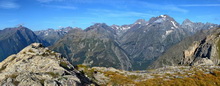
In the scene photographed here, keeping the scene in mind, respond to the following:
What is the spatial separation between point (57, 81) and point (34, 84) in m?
4.16

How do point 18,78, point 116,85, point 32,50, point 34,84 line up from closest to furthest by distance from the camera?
point 34,84 → point 18,78 → point 116,85 → point 32,50

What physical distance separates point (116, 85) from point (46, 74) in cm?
1650

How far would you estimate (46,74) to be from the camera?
39844 mm

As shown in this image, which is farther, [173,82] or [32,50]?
[32,50]

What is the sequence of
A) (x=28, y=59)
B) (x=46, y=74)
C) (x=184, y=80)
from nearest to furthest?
(x=46, y=74)
(x=184, y=80)
(x=28, y=59)

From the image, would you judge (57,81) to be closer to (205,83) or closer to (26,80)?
(26,80)

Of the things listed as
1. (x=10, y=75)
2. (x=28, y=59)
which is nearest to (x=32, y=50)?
(x=28, y=59)

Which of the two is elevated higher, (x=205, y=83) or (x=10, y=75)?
(x=10, y=75)

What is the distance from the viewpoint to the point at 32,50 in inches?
2648

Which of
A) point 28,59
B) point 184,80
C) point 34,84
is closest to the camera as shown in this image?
point 34,84

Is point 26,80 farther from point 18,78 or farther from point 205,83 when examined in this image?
point 205,83

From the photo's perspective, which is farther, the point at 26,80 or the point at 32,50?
the point at 32,50

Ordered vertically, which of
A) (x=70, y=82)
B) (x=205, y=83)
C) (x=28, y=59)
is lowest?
(x=205, y=83)

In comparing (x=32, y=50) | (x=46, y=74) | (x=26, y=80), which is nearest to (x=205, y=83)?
(x=46, y=74)
